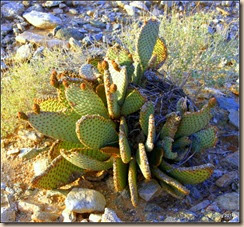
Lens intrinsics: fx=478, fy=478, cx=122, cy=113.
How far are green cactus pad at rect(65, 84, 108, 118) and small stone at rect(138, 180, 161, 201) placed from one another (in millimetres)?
666

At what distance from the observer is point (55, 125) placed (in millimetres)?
3637

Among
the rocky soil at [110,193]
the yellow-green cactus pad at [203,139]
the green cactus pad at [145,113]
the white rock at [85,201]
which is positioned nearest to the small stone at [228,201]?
the rocky soil at [110,193]

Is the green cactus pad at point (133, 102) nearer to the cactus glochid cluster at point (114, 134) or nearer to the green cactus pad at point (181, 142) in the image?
the cactus glochid cluster at point (114, 134)

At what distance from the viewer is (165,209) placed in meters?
3.71

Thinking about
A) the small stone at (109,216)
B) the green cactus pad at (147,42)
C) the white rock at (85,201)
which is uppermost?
the green cactus pad at (147,42)

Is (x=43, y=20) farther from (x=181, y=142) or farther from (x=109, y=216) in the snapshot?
(x=109, y=216)

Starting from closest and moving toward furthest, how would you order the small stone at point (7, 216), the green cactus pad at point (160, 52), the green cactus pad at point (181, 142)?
the green cactus pad at point (181, 142), the small stone at point (7, 216), the green cactus pad at point (160, 52)

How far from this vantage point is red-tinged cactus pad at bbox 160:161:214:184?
11.5 feet

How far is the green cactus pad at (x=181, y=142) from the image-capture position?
12.4 ft

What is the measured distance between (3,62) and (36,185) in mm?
2860

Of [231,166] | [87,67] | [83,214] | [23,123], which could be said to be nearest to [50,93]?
[23,123]

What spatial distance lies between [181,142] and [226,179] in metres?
0.56

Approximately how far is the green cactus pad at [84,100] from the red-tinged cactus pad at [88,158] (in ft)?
1.00

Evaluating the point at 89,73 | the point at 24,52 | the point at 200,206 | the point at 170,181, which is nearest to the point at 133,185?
the point at 170,181
